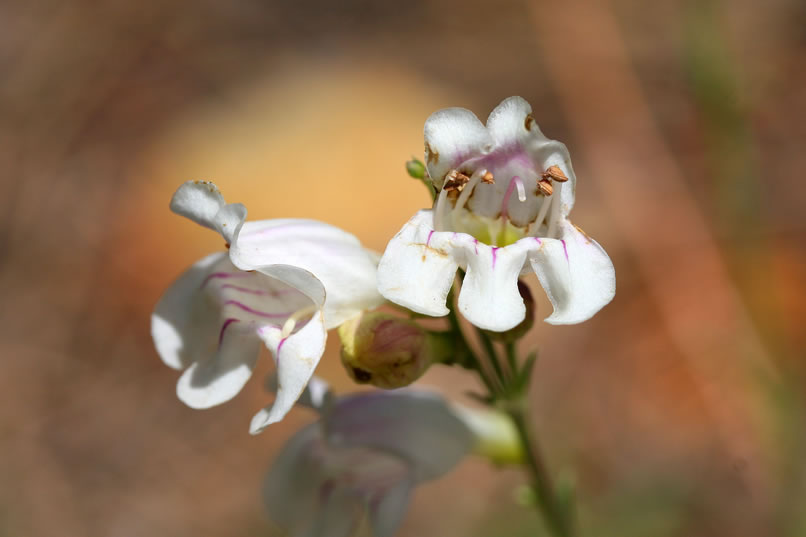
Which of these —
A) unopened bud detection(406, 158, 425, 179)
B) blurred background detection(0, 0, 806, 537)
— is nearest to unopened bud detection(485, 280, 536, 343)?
unopened bud detection(406, 158, 425, 179)

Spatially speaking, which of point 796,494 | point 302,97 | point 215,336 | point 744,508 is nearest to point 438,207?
point 215,336

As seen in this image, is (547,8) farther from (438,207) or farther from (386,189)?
(438,207)

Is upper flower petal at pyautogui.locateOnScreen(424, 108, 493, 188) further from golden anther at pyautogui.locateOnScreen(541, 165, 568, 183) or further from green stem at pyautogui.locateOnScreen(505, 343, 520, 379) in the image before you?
green stem at pyautogui.locateOnScreen(505, 343, 520, 379)

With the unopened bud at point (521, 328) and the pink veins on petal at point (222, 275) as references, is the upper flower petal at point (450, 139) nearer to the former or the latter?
the unopened bud at point (521, 328)

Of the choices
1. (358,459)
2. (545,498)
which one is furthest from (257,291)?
(545,498)

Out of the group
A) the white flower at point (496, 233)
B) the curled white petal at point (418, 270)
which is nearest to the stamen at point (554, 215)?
the white flower at point (496, 233)

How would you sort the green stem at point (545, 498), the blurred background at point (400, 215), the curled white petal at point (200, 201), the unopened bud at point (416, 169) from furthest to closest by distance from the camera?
the blurred background at point (400, 215)
the green stem at point (545, 498)
the unopened bud at point (416, 169)
the curled white petal at point (200, 201)
